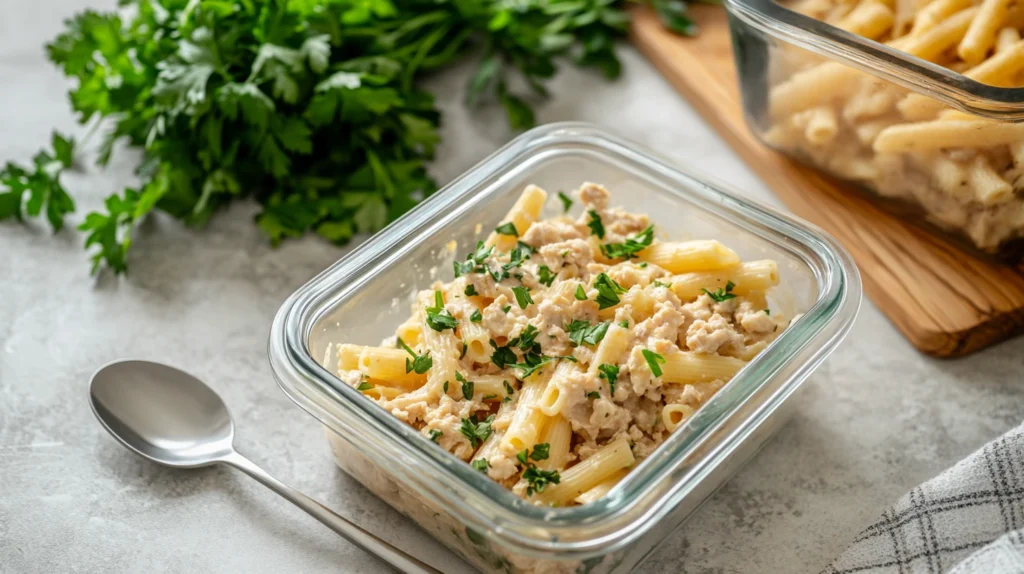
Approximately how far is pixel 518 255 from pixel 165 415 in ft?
2.66

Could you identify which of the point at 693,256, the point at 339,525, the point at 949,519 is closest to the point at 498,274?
the point at 693,256

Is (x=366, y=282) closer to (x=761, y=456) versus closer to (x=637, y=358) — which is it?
(x=637, y=358)

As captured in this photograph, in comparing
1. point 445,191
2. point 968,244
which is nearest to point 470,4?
point 445,191

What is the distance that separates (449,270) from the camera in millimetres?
2076

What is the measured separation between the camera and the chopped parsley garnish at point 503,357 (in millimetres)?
1726

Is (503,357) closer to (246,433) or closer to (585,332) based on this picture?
(585,332)

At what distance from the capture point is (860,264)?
2285mm

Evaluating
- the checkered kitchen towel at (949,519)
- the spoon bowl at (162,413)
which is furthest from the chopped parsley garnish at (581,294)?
the spoon bowl at (162,413)

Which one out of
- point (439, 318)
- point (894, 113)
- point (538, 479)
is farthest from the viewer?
point (894, 113)

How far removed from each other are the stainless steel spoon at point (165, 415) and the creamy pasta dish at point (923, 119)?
61.3 inches

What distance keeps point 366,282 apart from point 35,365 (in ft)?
2.83

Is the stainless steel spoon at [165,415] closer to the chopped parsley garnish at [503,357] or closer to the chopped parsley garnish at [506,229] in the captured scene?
the chopped parsley garnish at [503,357]

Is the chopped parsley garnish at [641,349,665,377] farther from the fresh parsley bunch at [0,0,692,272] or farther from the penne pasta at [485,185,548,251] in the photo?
the fresh parsley bunch at [0,0,692,272]

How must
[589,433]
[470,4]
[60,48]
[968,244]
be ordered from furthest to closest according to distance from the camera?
[470,4]
[60,48]
[968,244]
[589,433]
